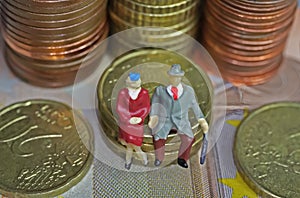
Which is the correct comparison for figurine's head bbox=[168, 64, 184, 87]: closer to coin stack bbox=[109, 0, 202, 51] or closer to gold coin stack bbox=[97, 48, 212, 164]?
gold coin stack bbox=[97, 48, 212, 164]

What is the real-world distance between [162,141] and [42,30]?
274mm

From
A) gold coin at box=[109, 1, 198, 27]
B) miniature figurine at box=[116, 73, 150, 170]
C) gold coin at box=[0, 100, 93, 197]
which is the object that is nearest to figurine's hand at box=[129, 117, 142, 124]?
miniature figurine at box=[116, 73, 150, 170]

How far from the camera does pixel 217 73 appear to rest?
4.12ft

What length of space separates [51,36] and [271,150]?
0.41 meters

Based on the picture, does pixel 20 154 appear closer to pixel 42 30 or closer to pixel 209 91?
pixel 42 30

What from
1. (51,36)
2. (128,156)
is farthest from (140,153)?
(51,36)

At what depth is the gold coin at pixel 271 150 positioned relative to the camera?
43.3 inches

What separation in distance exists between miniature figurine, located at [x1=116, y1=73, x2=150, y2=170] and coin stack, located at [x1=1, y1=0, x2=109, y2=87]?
0.17 metres

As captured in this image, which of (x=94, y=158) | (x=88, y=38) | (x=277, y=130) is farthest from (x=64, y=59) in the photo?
(x=277, y=130)

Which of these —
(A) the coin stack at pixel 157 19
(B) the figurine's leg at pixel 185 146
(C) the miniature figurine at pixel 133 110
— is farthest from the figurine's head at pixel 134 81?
(A) the coin stack at pixel 157 19

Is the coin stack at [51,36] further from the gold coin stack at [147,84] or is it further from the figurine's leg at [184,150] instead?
the figurine's leg at [184,150]

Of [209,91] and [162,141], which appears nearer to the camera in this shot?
[162,141]

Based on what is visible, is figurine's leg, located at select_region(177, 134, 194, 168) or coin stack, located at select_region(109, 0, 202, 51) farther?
coin stack, located at select_region(109, 0, 202, 51)

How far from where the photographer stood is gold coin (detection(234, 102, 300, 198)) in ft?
3.60
